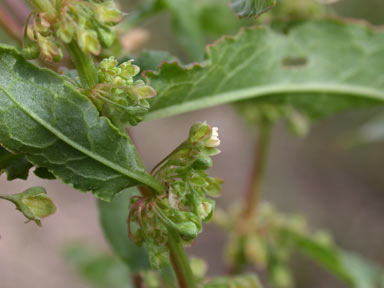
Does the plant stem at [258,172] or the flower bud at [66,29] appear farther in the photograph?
the plant stem at [258,172]

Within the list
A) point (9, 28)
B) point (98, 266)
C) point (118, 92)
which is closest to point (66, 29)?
point (118, 92)

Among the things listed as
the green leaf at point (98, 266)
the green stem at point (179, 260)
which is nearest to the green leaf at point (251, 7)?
the green stem at point (179, 260)

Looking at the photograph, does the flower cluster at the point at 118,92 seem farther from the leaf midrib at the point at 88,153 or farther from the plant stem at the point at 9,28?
the plant stem at the point at 9,28

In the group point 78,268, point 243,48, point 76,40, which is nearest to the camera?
point 76,40

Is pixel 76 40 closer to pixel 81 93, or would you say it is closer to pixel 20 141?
pixel 81 93

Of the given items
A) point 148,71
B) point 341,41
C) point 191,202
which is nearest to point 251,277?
point 191,202

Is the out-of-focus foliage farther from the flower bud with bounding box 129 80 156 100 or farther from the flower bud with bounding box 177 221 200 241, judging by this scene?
the flower bud with bounding box 129 80 156 100

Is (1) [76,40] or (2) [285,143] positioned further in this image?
(2) [285,143]
